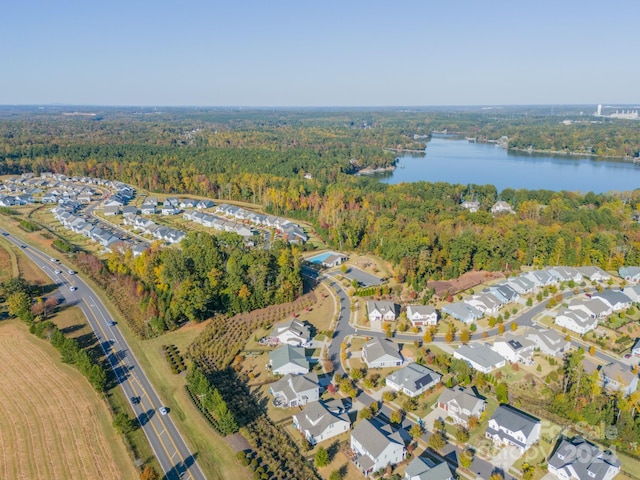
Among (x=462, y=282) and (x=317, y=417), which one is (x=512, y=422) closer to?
(x=317, y=417)

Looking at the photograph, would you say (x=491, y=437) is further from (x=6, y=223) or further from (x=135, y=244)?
(x=6, y=223)

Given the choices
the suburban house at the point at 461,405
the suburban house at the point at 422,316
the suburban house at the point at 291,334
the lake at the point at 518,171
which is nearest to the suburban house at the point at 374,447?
the suburban house at the point at 461,405

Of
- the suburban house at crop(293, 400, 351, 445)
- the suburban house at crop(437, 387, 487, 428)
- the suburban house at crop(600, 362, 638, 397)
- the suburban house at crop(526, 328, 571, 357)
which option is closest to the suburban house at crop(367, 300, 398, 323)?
the suburban house at crop(526, 328, 571, 357)

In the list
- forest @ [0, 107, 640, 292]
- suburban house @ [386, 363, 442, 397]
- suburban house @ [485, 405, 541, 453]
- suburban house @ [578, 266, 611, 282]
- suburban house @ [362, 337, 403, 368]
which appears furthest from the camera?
forest @ [0, 107, 640, 292]

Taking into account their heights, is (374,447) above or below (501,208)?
below

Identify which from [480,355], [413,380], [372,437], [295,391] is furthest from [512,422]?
[295,391]

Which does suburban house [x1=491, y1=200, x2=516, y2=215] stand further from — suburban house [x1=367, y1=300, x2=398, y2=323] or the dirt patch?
suburban house [x1=367, y1=300, x2=398, y2=323]
